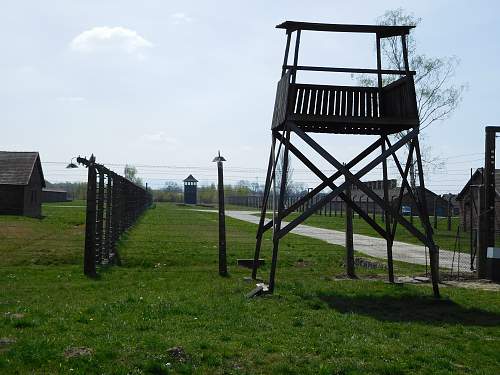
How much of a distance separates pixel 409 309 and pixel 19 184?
3775 centimetres

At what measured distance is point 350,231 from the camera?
15141 mm

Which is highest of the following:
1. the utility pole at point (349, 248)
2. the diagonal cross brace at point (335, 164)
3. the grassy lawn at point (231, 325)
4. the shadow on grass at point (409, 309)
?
the diagonal cross brace at point (335, 164)

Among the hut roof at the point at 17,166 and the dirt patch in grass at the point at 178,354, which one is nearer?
the dirt patch in grass at the point at 178,354

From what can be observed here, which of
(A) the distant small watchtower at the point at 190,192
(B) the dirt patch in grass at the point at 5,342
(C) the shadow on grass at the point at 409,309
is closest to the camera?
(B) the dirt patch in grass at the point at 5,342

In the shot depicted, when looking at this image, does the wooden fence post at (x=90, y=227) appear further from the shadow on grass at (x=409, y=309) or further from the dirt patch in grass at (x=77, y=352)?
the dirt patch in grass at (x=77, y=352)

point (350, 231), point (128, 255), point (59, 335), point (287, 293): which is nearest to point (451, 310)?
point (287, 293)

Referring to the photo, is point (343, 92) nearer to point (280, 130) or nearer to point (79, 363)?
point (280, 130)

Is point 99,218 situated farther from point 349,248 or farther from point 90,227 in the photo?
point 349,248

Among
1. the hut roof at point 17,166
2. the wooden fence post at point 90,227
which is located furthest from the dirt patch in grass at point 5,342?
the hut roof at point 17,166

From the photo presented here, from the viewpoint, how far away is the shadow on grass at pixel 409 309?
30.2ft

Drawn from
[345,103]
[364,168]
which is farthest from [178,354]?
[345,103]

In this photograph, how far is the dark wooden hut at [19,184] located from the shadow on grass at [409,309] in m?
36.1

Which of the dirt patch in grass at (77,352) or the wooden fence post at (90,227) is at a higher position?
the wooden fence post at (90,227)

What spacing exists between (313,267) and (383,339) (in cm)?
887
